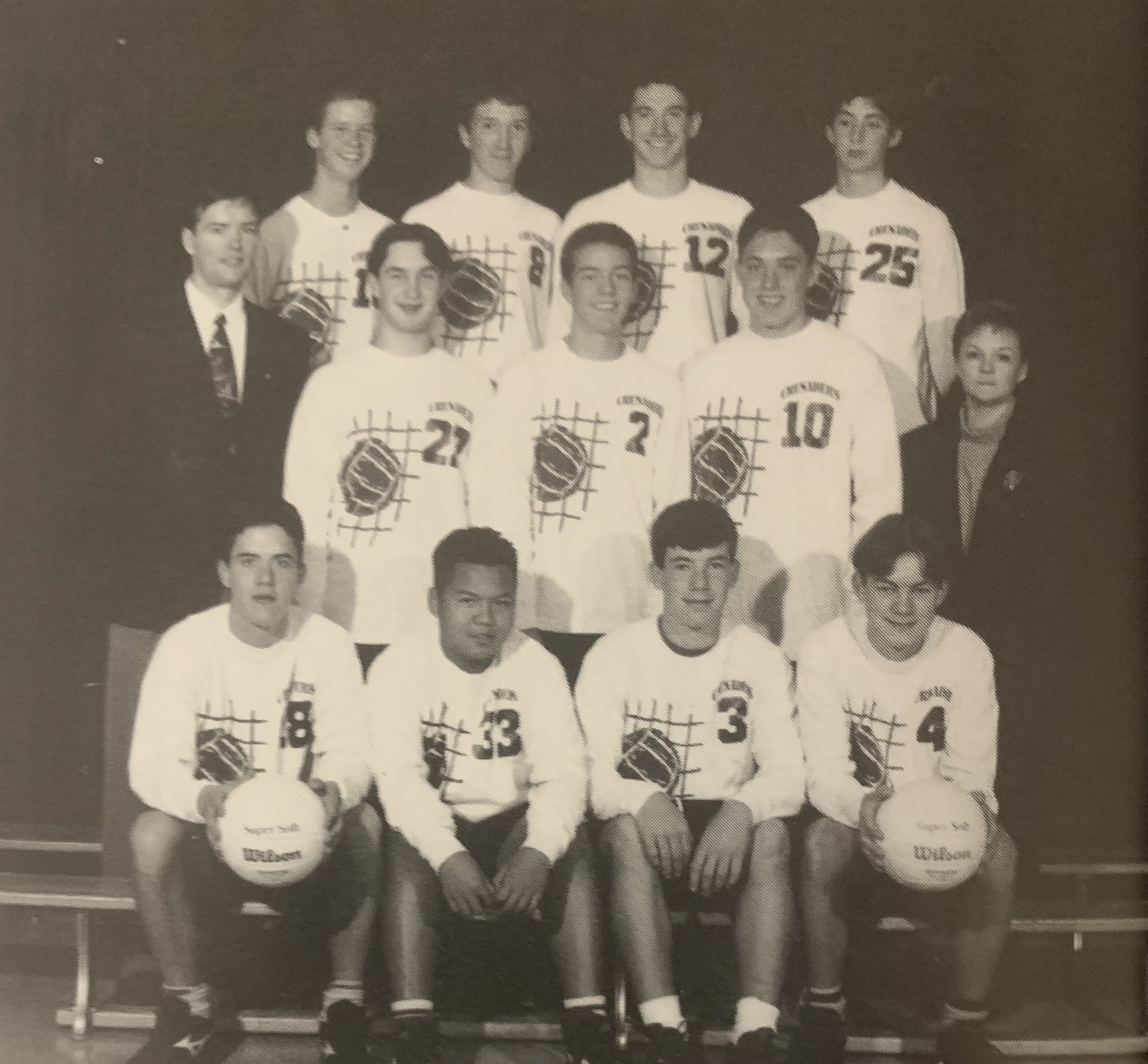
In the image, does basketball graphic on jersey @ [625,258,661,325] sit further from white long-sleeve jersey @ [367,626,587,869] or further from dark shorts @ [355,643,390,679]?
dark shorts @ [355,643,390,679]

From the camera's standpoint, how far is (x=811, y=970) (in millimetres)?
2066

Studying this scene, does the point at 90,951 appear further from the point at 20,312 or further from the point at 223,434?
the point at 20,312

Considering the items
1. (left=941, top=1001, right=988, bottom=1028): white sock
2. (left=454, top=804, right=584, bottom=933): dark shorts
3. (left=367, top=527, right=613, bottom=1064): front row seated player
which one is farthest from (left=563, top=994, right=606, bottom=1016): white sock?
(left=941, top=1001, right=988, bottom=1028): white sock

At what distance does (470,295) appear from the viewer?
222 cm

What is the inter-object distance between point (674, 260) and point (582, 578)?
0.58 metres

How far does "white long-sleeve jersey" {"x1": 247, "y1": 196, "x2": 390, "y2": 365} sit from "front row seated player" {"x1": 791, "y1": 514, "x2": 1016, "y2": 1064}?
0.95 metres

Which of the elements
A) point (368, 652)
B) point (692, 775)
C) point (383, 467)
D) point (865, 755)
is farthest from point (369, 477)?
point (865, 755)

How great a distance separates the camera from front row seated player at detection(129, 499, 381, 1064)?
6.63 feet

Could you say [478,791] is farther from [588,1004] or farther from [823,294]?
[823,294]

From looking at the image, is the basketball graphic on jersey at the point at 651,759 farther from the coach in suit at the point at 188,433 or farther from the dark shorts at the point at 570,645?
the coach in suit at the point at 188,433

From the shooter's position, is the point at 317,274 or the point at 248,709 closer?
the point at 248,709

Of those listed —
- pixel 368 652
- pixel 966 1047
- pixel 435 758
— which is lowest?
pixel 966 1047

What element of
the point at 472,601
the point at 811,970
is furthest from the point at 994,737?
the point at 472,601

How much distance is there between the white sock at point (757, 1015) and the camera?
2021 millimetres
